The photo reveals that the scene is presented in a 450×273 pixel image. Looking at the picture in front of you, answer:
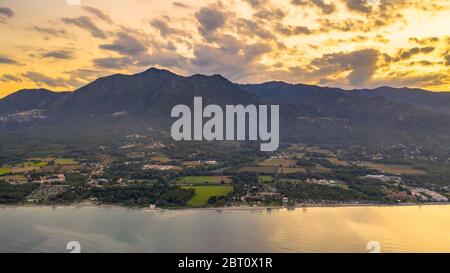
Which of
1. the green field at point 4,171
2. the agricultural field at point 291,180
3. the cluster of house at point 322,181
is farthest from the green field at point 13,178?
the cluster of house at point 322,181

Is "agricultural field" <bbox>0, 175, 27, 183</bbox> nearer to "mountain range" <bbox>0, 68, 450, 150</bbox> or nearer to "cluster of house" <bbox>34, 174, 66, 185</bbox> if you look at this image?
"cluster of house" <bbox>34, 174, 66, 185</bbox>

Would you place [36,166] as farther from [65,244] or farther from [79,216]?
[65,244]

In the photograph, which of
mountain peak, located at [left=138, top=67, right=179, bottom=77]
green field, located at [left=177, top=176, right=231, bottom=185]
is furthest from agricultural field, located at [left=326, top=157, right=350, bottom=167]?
mountain peak, located at [left=138, top=67, right=179, bottom=77]

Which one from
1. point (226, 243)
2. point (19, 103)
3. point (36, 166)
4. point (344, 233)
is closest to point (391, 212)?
point (344, 233)

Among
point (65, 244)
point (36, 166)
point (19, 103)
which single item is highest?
point (19, 103)

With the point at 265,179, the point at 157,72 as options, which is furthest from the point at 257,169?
the point at 157,72
